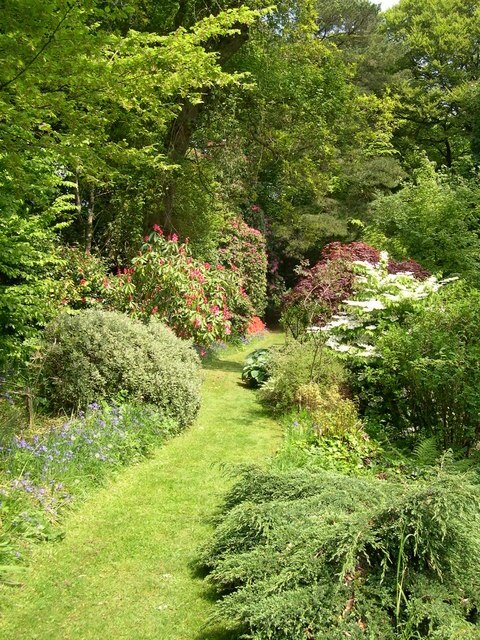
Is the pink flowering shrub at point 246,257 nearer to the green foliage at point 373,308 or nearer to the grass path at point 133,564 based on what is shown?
the green foliage at point 373,308

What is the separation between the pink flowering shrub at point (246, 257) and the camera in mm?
14609

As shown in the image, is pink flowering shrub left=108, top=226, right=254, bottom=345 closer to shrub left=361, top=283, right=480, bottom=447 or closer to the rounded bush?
the rounded bush

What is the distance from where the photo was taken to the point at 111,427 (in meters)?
5.25

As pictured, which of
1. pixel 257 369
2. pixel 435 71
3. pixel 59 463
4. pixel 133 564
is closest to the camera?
pixel 133 564

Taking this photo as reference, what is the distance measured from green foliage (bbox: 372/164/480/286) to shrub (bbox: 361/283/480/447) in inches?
180

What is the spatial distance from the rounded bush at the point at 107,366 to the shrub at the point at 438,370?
2.35 metres

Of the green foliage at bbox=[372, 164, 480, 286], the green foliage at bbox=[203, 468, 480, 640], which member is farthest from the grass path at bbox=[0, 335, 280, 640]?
the green foliage at bbox=[372, 164, 480, 286]

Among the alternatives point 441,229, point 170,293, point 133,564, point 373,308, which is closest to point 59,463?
point 133,564

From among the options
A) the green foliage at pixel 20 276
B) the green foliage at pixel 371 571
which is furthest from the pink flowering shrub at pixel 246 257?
the green foliage at pixel 371 571

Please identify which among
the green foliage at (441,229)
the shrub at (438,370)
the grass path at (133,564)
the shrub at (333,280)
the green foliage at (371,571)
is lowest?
the grass path at (133,564)

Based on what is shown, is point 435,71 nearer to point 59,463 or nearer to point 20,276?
point 20,276

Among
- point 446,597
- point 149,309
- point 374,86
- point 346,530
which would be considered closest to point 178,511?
point 346,530

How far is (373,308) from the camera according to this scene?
6.70 metres

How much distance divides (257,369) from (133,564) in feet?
18.9
